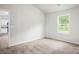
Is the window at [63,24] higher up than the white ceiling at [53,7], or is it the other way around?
the white ceiling at [53,7]

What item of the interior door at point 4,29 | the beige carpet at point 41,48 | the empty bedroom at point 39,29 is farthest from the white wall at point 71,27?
the interior door at point 4,29

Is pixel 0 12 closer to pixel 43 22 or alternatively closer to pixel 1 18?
pixel 1 18

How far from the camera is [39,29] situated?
1932mm

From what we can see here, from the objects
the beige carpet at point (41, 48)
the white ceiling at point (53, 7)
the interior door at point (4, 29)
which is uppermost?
the white ceiling at point (53, 7)

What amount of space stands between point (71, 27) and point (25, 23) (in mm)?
918

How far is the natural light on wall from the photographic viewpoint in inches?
71.9

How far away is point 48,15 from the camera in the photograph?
1.89 metres

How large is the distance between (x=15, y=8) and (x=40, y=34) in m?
0.72

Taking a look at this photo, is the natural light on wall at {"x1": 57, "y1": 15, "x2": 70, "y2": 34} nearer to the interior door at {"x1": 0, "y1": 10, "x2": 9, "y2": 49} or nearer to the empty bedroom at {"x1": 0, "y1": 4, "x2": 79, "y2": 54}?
the empty bedroom at {"x1": 0, "y1": 4, "x2": 79, "y2": 54}

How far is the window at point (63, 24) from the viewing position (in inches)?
72.0

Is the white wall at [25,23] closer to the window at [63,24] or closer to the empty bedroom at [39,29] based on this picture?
the empty bedroom at [39,29]

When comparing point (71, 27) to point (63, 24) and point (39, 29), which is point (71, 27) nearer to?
point (63, 24)

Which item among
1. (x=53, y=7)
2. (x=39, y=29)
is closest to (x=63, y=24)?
(x=53, y=7)

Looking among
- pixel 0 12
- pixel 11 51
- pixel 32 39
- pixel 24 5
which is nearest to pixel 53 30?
pixel 32 39
